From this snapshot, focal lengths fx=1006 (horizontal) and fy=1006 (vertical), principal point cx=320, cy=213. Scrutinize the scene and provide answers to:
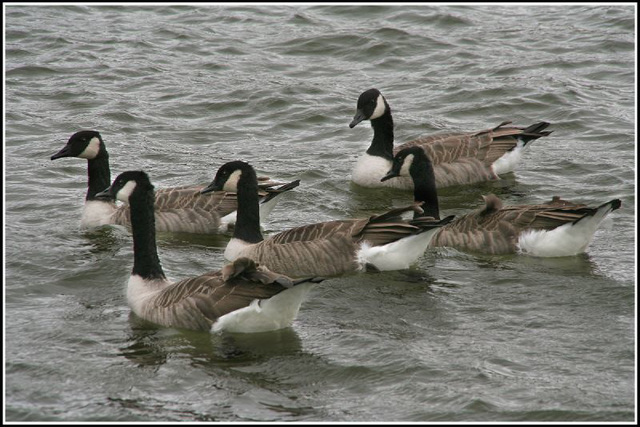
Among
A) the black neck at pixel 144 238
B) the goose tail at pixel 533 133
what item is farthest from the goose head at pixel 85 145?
the goose tail at pixel 533 133

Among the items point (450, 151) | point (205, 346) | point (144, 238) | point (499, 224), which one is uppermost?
point (144, 238)

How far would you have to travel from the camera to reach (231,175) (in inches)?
425

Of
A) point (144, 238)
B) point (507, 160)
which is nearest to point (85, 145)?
point (144, 238)

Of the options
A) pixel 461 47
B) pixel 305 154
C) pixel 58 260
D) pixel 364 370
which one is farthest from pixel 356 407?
pixel 461 47

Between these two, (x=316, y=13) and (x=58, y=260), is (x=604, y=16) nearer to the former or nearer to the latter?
(x=316, y=13)

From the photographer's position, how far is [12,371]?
8008 millimetres

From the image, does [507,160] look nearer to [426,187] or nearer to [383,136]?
[383,136]

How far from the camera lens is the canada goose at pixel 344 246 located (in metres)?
10.2

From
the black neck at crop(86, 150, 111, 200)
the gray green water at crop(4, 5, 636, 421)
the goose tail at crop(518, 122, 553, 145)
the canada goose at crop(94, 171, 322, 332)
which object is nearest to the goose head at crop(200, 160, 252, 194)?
the gray green water at crop(4, 5, 636, 421)

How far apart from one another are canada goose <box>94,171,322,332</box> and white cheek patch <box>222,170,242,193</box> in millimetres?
1590

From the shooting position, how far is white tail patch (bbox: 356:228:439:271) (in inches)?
400

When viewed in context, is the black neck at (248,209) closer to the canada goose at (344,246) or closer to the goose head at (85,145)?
the canada goose at (344,246)

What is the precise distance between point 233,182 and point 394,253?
1930mm

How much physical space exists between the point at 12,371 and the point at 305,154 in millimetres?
7262
